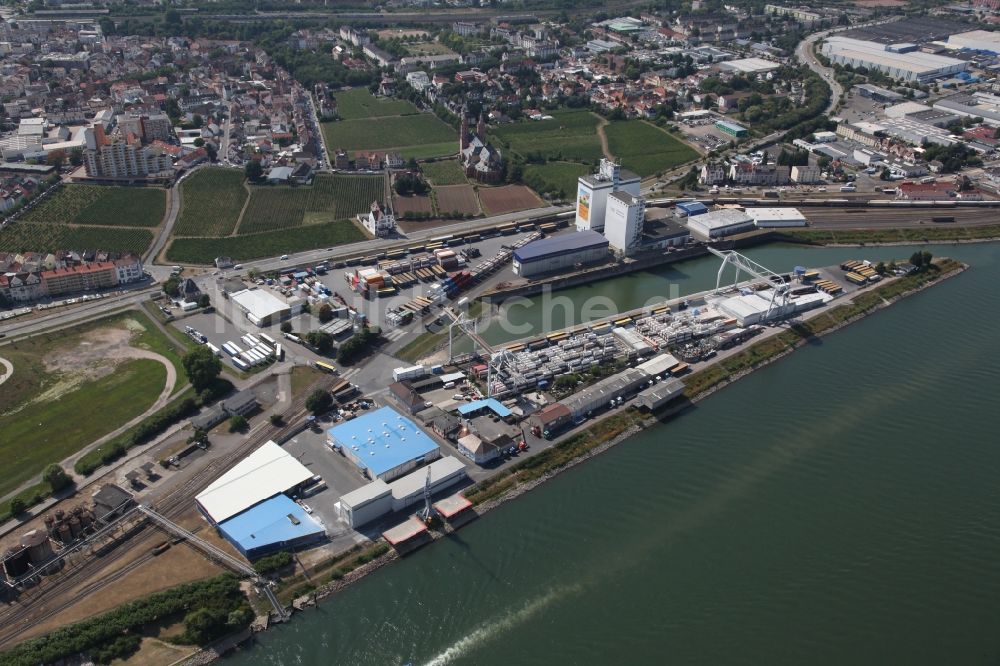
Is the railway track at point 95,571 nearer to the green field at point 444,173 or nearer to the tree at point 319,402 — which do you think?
the tree at point 319,402

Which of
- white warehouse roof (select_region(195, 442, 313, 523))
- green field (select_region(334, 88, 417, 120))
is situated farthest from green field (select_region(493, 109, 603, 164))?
white warehouse roof (select_region(195, 442, 313, 523))

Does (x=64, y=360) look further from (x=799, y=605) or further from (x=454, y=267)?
(x=799, y=605)

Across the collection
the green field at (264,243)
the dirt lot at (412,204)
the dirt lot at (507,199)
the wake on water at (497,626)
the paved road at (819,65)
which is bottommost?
the wake on water at (497,626)

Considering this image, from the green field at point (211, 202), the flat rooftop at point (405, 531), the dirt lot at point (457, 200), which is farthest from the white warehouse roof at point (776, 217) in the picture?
the flat rooftop at point (405, 531)

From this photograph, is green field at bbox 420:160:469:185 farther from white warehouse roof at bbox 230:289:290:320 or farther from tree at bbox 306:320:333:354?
tree at bbox 306:320:333:354

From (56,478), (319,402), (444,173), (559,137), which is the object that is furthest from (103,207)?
(559,137)
